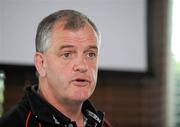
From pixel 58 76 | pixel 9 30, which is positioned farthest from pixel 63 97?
pixel 9 30

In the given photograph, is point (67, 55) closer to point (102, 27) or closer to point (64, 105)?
point (64, 105)

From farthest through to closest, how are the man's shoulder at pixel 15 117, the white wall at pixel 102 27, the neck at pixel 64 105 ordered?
the white wall at pixel 102 27, the neck at pixel 64 105, the man's shoulder at pixel 15 117

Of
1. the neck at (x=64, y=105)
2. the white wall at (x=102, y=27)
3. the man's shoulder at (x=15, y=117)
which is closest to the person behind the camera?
the man's shoulder at (x=15, y=117)

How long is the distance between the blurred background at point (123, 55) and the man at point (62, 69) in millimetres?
1423

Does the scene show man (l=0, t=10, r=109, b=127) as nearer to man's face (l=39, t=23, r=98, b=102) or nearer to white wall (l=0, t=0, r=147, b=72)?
man's face (l=39, t=23, r=98, b=102)

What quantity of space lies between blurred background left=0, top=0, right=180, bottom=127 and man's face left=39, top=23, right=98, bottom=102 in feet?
4.71

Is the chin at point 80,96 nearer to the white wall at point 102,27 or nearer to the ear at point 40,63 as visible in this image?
the ear at point 40,63

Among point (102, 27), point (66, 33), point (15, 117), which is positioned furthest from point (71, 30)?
point (102, 27)

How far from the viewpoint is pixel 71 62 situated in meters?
1.33

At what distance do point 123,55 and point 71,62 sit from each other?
5.65 feet

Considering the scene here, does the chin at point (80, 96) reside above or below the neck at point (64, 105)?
above

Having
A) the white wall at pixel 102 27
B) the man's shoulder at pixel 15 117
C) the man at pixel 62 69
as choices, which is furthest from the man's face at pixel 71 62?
the white wall at pixel 102 27

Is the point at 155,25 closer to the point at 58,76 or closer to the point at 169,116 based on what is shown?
the point at 169,116

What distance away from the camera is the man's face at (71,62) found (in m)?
1.33
